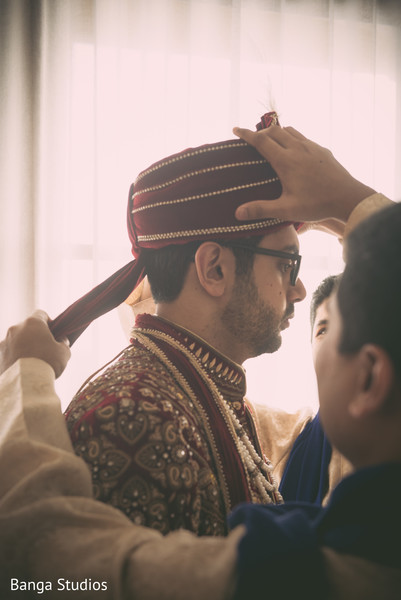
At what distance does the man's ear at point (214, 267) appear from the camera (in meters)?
1.33

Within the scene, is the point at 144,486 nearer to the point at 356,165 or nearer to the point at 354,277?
the point at 354,277

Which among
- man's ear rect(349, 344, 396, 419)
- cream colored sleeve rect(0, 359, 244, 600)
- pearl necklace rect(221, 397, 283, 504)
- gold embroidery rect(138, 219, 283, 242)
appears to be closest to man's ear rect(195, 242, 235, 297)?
gold embroidery rect(138, 219, 283, 242)

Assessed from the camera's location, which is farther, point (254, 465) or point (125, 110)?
point (125, 110)

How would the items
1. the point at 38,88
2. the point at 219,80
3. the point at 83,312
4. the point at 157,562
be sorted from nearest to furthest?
the point at 157,562
the point at 83,312
the point at 38,88
the point at 219,80

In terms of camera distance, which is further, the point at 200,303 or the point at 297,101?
the point at 297,101

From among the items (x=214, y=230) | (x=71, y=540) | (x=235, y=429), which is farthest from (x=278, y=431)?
(x=71, y=540)

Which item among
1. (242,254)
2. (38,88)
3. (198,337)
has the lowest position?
(198,337)

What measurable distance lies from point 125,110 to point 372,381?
7.91ft

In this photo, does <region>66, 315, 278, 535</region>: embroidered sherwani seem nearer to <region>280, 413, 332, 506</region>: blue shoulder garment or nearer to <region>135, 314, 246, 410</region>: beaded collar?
<region>135, 314, 246, 410</region>: beaded collar

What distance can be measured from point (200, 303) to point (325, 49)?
2.34 meters

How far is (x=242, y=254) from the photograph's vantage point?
1.36m

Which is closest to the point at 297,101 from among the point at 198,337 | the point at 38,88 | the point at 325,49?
the point at 325,49

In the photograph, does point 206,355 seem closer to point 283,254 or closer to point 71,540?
point 283,254

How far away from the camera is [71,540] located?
701 millimetres
